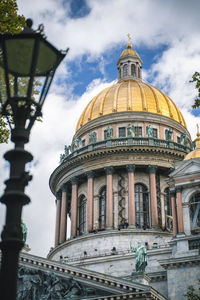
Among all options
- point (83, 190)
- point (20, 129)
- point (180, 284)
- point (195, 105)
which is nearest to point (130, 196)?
point (83, 190)

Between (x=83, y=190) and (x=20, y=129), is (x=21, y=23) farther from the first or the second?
(x=83, y=190)

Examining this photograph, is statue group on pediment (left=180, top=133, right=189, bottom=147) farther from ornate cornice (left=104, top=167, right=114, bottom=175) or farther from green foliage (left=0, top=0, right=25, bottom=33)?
green foliage (left=0, top=0, right=25, bottom=33)

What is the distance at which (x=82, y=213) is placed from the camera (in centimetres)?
5188

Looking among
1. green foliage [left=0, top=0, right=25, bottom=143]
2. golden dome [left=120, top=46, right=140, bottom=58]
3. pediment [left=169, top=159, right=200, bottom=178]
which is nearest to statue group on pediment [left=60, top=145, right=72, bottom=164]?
golden dome [left=120, top=46, right=140, bottom=58]

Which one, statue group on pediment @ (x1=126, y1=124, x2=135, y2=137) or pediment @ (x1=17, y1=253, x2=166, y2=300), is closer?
pediment @ (x1=17, y1=253, x2=166, y2=300)

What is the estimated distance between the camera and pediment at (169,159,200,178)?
117 ft

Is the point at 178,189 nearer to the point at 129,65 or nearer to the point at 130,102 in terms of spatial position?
the point at 130,102

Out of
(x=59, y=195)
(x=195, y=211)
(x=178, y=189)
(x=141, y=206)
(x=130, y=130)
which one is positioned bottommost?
(x=195, y=211)

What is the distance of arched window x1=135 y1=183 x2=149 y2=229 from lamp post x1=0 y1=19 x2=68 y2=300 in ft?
132

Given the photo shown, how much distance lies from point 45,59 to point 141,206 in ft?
139

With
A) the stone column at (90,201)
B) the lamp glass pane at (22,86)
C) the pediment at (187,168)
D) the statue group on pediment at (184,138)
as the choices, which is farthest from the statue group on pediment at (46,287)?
the lamp glass pane at (22,86)

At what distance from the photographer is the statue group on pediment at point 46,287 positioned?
105ft

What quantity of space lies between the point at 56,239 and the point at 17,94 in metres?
45.7

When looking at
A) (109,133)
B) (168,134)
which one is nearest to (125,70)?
(168,134)
